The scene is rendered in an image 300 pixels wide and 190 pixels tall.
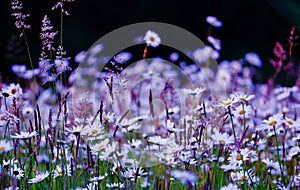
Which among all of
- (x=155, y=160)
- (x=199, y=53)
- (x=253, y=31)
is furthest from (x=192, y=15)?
(x=155, y=160)

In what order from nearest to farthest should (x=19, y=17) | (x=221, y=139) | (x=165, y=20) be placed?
(x=221, y=139), (x=19, y=17), (x=165, y=20)

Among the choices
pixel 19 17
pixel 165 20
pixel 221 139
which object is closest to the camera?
pixel 221 139

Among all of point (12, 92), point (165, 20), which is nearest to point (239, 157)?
point (12, 92)

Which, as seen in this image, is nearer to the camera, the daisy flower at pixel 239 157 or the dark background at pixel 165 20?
the daisy flower at pixel 239 157

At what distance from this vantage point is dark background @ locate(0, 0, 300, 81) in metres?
8.29

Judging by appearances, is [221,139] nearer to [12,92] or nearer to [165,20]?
[12,92]

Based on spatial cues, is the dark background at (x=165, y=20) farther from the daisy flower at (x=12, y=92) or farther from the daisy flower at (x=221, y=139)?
the daisy flower at (x=221, y=139)

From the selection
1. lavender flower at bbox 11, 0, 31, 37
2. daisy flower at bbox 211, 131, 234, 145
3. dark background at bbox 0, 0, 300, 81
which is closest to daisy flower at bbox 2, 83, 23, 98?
lavender flower at bbox 11, 0, 31, 37

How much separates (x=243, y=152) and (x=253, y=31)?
311 inches

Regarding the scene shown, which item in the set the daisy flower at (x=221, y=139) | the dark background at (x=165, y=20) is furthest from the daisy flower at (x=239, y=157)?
the dark background at (x=165, y=20)

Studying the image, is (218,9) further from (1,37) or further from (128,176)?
(128,176)

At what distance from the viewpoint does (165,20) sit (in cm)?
906

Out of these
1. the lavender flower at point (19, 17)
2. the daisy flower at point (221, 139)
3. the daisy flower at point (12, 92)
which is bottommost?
the daisy flower at point (221, 139)

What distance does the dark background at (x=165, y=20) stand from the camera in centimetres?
829
